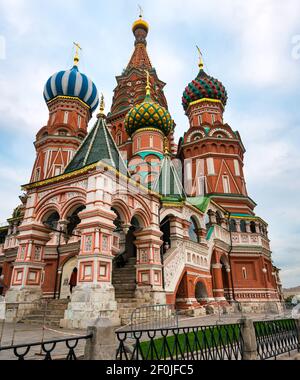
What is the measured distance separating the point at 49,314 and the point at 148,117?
56.6 feet

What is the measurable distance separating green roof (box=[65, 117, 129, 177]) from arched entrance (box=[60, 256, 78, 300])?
23.2 ft

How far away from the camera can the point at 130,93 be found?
1266 inches

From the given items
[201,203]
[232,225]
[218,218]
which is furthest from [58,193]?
[232,225]

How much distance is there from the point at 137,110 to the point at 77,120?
539cm

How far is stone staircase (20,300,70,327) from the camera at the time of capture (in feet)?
32.0

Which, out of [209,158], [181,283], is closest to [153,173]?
[209,158]

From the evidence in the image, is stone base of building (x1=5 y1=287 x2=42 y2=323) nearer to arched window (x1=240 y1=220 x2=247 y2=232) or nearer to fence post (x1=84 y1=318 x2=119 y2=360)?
fence post (x1=84 y1=318 x2=119 y2=360)

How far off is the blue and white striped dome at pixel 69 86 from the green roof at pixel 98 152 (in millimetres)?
12515

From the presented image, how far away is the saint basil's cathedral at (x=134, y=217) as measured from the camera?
1032 cm

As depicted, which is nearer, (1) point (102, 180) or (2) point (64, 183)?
(1) point (102, 180)

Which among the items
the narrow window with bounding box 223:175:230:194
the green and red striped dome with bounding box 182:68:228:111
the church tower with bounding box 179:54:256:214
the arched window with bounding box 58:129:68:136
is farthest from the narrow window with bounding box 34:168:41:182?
the green and red striped dome with bounding box 182:68:228:111

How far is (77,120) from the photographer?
2475cm
